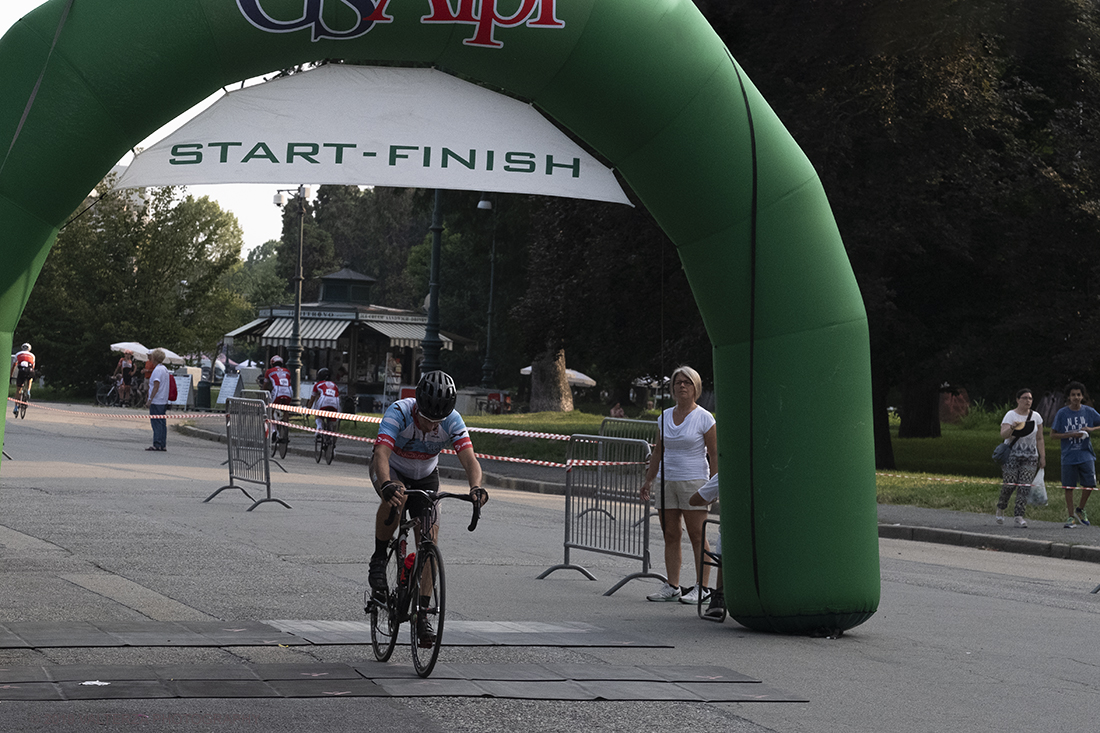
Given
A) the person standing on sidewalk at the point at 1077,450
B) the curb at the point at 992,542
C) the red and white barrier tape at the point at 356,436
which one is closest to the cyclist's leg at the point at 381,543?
the red and white barrier tape at the point at 356,436

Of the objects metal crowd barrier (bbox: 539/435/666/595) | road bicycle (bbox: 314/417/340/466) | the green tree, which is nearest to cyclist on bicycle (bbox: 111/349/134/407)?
the green tree

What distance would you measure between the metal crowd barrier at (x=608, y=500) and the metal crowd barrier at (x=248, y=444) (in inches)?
200

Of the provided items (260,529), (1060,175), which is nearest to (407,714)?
A: (260,529)

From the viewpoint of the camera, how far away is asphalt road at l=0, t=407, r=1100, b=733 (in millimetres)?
6273

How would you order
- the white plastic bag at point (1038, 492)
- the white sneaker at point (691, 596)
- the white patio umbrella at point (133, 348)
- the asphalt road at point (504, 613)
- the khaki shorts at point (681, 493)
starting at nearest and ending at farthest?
the asphalt road at point (504, 613) → the khaki shorts at point (681, 493) → the white sneaker at point (691, 596) → the white plastic bag at point (1038, 492) → the white patio umbrella at point (133, 348)

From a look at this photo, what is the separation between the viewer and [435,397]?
23.9 feet

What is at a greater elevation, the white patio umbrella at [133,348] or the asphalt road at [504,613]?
the white patio umbrella at [133,348]

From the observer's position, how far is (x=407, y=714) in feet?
20.2

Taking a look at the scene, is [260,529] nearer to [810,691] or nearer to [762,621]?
[762,621]

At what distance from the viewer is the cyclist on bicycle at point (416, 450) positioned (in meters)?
7.21

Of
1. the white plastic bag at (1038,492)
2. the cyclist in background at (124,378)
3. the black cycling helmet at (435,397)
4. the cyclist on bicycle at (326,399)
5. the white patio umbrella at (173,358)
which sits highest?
the white patio umbrella at (173,358)

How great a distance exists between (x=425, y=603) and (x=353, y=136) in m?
3.51

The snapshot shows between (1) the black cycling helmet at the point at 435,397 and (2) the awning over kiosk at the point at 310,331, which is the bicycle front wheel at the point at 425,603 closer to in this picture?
(1) the black cycling helmet at the point at 435,397

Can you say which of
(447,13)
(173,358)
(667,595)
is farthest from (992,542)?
(173,358)
